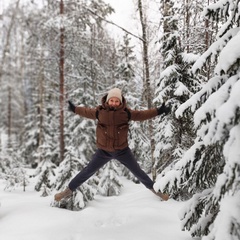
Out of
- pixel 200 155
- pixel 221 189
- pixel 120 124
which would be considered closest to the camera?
pixel 221 189

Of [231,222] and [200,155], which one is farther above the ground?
[200,155]

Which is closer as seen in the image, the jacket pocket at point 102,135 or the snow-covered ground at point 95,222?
the snow-covered ground at point 95,222

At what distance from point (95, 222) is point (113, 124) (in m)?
2.00

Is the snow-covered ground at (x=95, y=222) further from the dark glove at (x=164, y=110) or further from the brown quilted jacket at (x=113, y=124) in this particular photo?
the dark glove at (x=164, y=110)

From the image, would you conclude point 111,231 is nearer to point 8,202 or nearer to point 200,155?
point 200,155

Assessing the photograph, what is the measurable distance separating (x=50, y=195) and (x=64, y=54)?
31.9 feet

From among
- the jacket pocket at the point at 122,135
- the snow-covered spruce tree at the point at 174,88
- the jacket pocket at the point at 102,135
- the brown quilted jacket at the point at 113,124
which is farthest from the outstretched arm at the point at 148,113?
the snow-covered spruce tree at the point at 174,88

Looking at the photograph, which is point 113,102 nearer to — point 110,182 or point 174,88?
point 174,88

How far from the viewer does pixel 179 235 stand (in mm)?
4617

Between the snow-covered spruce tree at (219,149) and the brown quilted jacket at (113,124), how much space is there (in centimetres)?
138

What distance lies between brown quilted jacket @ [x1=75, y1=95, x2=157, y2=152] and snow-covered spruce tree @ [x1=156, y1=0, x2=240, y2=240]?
1.38 m

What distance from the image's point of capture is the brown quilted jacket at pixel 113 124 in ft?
17.9

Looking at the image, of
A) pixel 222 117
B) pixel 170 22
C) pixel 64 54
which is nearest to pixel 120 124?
pixel 222 117

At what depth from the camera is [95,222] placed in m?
5.57
